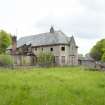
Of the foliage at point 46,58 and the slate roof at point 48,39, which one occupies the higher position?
the slate roof at point 48,39

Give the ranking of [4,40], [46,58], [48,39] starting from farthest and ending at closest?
1. [4,40]
2. [48,39]
3. [46,58]

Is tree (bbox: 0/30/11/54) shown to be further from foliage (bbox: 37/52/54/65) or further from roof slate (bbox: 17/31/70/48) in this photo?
foliage (bbox: 37/52/54/65)

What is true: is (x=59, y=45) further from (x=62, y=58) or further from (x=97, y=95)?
(x=97, y=95)

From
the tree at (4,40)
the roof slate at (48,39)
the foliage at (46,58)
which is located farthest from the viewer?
the tree at (4,40)

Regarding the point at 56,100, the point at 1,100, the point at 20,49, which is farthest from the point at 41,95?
the point at 20,49

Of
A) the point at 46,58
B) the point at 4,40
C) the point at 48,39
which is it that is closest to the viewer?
the point at 46,58

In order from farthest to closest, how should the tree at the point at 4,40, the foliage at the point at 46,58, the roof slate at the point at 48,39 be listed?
1. the tree at the point at 4,40
2. the roof slate at the point at 48,39
3. the foliage at the point at 46,58

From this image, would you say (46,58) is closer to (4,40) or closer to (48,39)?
(48,39)

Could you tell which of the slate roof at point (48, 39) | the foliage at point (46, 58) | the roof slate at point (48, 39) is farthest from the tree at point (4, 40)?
the foliage at point (46, 58)

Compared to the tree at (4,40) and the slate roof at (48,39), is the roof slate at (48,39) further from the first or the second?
the tree at (4,40)

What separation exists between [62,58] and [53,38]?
225 inches

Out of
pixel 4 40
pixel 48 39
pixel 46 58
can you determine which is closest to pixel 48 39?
pixel 48 39

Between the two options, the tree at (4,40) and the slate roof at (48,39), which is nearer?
the slate roof at (48,39)

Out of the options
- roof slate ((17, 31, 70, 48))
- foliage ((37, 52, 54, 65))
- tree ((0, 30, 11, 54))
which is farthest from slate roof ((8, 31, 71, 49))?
tree ((0, 30, 11, 54))
